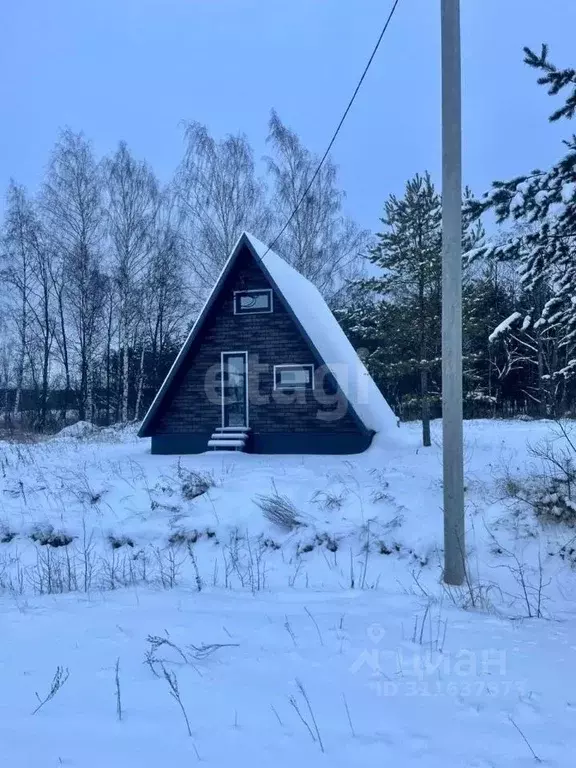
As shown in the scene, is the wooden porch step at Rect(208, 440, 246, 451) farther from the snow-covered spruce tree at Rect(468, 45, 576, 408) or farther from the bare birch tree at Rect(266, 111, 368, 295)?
the bare birch tree at Rect(266, 111, 368, 295)

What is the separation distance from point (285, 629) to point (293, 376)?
976 centimetres

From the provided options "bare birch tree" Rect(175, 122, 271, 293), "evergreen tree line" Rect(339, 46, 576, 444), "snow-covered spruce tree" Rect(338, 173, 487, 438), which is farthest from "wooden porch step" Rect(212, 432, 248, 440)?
"bare birch tree" Rect(175, 122, 271, 293)

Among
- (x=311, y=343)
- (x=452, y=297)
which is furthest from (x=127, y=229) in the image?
(x=452, y=297)

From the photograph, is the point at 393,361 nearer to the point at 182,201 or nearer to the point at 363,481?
the point at 363,481

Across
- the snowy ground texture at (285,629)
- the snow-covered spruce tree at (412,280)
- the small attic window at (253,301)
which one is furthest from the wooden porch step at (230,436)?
the snow-covered spruce tree at (412,280)

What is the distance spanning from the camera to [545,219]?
678 centimetres

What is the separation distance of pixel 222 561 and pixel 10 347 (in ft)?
A: 93.5

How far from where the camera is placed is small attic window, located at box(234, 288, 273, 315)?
13.9 m

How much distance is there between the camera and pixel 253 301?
14.0 metres

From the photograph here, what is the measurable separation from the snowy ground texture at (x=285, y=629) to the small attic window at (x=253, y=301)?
232 inches

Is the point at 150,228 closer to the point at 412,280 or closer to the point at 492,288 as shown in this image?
the point at 412,280

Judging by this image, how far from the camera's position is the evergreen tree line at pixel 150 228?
23828 millimetres

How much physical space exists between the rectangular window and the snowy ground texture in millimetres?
4682

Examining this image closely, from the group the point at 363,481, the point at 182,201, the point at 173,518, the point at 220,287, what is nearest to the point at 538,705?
the point at 173,518
